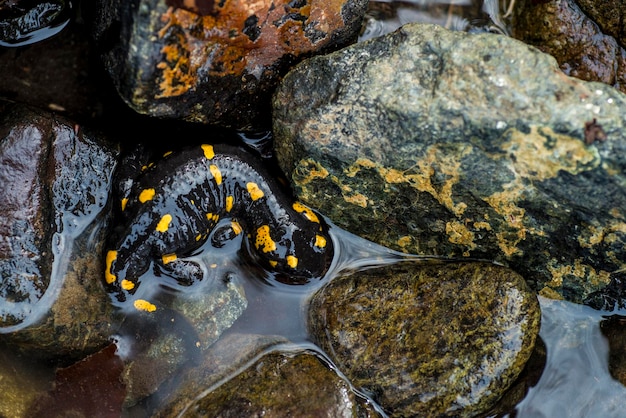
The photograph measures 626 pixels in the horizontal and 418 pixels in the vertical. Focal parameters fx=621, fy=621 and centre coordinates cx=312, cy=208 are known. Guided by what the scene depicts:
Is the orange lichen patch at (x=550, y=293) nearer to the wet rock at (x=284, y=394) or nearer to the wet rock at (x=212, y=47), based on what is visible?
the wet rock at (x=284, y=394)

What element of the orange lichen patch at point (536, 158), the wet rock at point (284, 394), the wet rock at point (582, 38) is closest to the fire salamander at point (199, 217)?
the wet rock at point (284, 394)

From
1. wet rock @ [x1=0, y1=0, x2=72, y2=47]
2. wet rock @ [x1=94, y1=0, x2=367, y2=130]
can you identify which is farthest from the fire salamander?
wet rock @ [x1=0, y1=0, x2=72, y2=47]

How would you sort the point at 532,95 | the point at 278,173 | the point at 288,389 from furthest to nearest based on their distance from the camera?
the point at 278,173, the point at 288,389, the point at 532,95

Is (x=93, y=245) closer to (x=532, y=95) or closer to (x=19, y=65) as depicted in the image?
(x=19, y=65)

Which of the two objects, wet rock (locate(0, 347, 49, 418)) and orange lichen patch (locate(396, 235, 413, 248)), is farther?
orange lichen patch (locate(396, 235, 413, 248))

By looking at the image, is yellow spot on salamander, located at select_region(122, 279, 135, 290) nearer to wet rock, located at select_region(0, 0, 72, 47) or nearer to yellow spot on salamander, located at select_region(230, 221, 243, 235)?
yellow spot on salamander, located at select_region(230, 221, 243, 235)

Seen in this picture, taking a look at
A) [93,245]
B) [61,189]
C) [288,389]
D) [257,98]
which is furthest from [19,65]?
[288,389]

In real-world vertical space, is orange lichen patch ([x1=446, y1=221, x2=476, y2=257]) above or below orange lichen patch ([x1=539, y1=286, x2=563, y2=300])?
above
